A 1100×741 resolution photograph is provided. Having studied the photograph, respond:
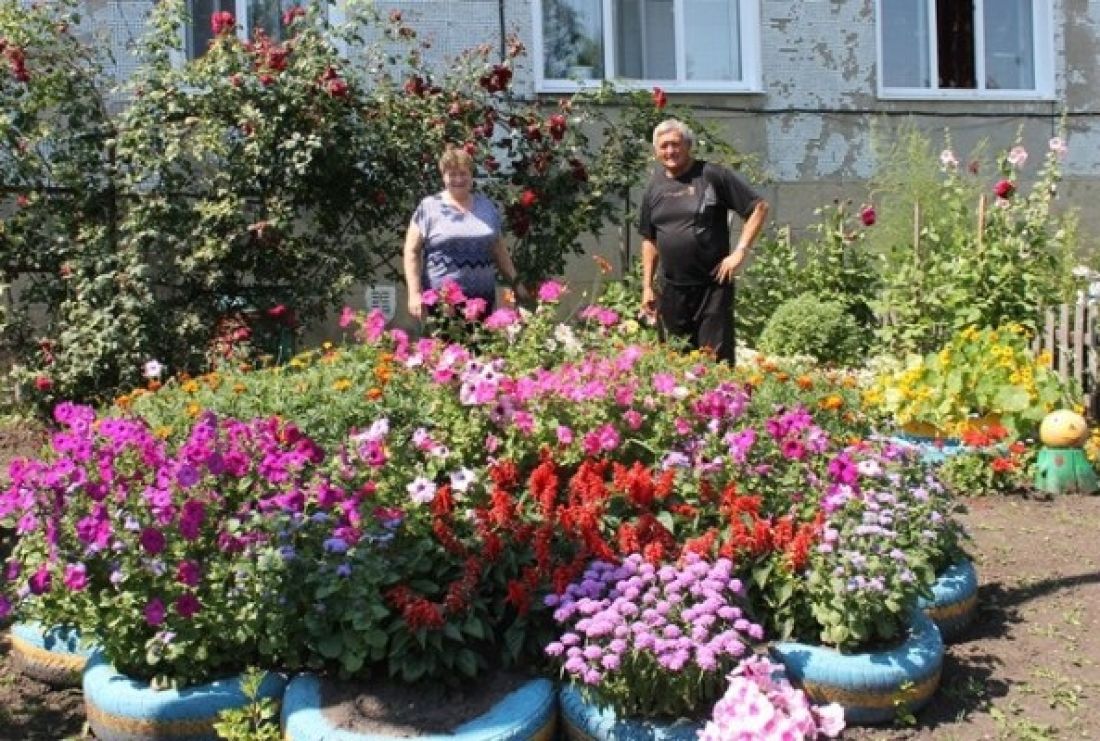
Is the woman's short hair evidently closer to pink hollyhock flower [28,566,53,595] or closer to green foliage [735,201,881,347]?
pink hollyhock flower [28,566,53,595]

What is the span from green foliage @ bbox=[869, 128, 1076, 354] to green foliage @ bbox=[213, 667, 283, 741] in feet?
17.4

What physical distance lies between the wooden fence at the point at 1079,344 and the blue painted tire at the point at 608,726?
4.50 metres

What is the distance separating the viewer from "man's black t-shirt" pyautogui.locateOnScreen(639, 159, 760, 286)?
5211mm

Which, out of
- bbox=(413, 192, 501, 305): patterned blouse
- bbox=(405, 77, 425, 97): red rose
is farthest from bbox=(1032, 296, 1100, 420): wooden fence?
bbox=(405, 77, 425, 97): red rose

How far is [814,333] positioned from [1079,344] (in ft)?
6.04

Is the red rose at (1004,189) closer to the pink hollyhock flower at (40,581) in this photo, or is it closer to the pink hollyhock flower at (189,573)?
the pink hollyhock flower at (189,573)

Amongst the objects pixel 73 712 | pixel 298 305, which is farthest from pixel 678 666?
pixel 298 305

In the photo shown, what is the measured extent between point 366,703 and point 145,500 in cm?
79

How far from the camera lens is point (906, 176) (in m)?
9.13

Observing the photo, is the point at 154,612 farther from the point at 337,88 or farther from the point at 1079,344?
the point at 1079,344

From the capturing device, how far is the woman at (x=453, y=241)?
5.27 metres

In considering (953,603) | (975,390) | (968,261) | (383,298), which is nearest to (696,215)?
(975,390)

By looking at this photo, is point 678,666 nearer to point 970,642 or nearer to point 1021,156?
point 970,642

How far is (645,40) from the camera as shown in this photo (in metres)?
9.64
